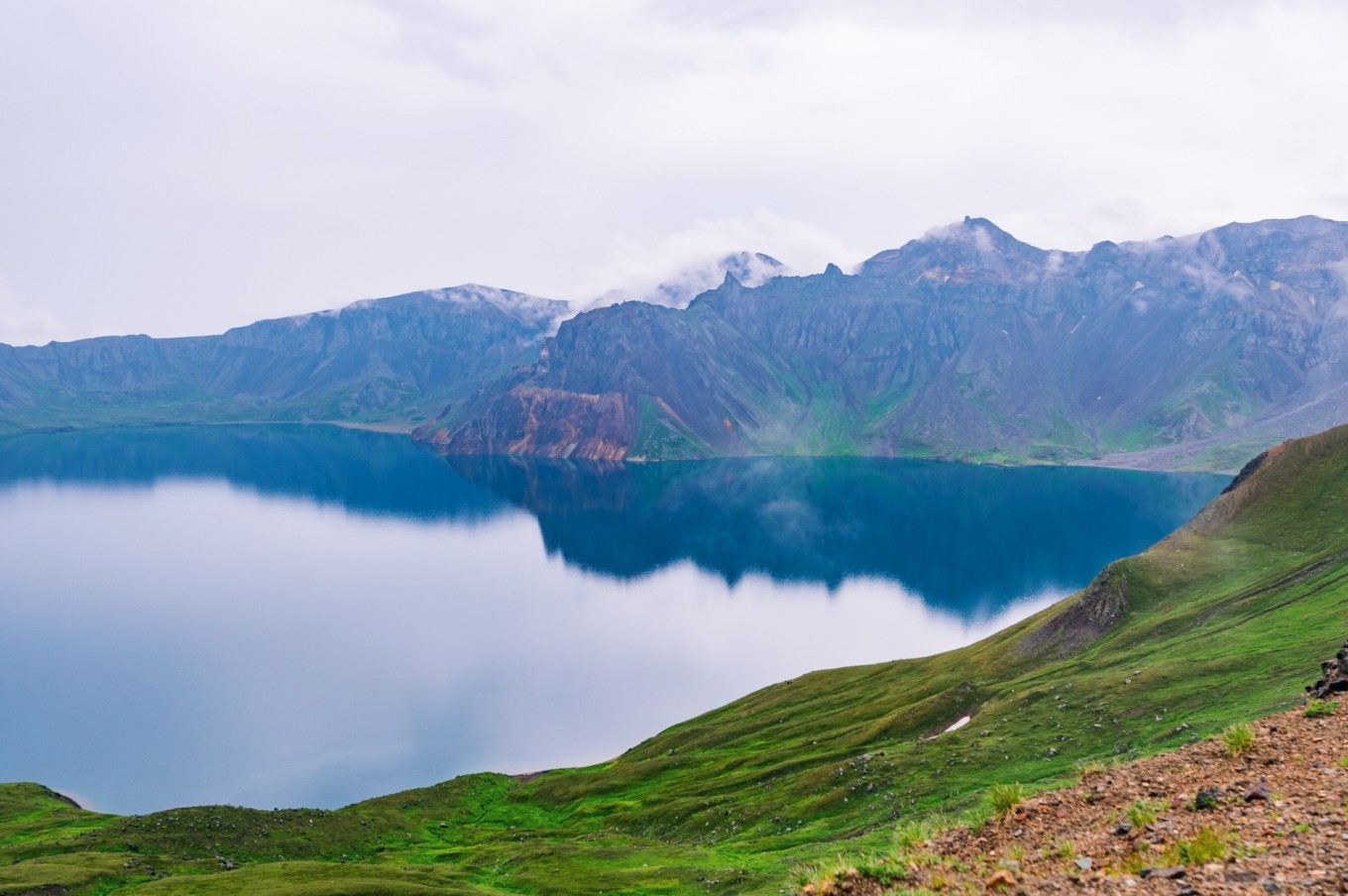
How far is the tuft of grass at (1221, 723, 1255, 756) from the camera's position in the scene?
18519mm

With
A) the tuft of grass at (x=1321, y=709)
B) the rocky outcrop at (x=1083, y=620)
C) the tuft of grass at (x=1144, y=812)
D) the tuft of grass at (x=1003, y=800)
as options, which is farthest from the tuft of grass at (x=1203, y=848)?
the rocky outcrop at (x=1083, y=620)

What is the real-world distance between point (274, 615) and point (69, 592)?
174 feet

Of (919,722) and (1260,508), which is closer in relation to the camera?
(919,722)

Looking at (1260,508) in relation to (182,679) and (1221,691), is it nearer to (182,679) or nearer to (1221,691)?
(1221,691)

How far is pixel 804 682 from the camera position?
334 feet

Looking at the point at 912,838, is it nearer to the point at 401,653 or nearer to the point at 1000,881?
the point at 1000,881

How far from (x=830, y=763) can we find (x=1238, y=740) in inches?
2058

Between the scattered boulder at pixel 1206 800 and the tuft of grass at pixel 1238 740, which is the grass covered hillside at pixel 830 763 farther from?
the scattered boulder at pixel 1206 800

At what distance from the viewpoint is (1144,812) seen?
15359 mm

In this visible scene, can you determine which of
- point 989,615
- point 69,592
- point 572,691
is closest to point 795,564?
point 989,615

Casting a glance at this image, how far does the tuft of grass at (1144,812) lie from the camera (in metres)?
15.0

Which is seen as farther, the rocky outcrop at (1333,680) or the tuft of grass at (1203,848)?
the rocky outcrop at (1333,680)

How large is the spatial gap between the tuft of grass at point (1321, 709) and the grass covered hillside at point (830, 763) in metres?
20.2

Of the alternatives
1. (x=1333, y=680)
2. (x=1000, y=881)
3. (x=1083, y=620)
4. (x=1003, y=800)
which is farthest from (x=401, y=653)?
(x=1000, y=881)
